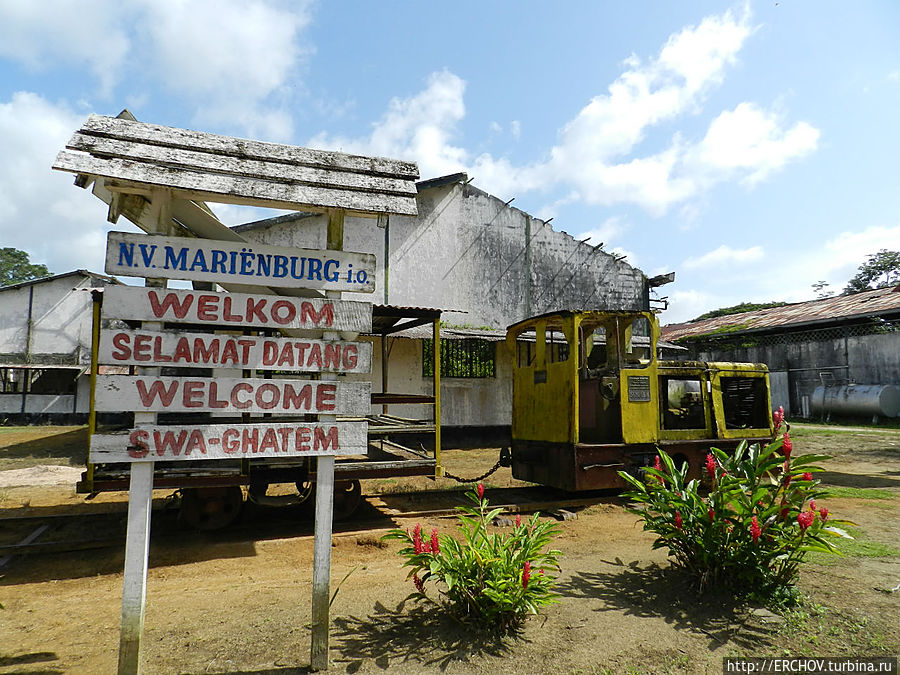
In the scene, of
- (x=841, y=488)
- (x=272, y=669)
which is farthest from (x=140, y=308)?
(x=841, y=488)

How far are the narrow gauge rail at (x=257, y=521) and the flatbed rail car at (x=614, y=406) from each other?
2.23 feet

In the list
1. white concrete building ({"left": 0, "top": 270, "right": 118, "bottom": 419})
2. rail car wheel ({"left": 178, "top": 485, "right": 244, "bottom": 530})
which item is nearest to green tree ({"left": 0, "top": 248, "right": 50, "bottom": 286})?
white concrete building ({"left": 0, "top": 270, "right": 118, "bottom": 419})

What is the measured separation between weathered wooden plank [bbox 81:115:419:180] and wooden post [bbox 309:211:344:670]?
384mm

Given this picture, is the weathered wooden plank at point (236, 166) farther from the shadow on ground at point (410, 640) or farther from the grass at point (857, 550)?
the grass at point (857, 550)

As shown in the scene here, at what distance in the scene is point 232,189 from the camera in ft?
10.6

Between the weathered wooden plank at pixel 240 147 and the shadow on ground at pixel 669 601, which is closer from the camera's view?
the weathered wooden plank at pixel 240 147

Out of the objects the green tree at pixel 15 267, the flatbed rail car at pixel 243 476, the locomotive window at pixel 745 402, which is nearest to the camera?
the flatbed rail car at pixel 243 476

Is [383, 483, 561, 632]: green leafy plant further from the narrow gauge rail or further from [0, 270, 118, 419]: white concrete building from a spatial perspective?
[0, 270, 118, 419]: white concrete building

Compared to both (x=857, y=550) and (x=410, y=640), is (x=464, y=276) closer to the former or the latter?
(x=857, y=550)

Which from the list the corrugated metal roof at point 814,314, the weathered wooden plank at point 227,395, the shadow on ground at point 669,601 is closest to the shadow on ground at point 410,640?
the shadow on ground at point 669,601

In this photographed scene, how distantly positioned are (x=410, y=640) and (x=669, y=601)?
1997mm

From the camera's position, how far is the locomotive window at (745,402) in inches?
344

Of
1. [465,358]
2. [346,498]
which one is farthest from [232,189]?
[465,358]

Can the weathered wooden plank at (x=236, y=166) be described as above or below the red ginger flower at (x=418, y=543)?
above
